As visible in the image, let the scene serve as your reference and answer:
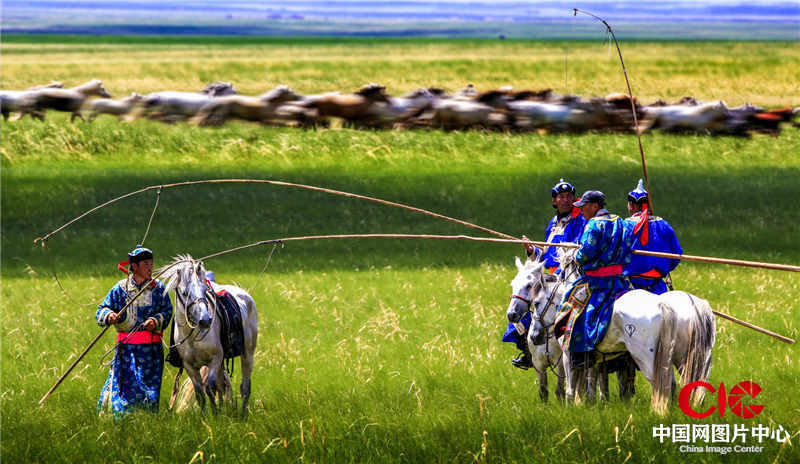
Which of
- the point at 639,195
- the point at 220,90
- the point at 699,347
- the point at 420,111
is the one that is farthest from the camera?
the point at 220,90

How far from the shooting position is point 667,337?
32.1 feet

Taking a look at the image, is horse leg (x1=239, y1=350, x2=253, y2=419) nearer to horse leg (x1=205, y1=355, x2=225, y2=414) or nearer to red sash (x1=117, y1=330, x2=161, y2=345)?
horse leg (x1=205, y1=355, x2=225, y2=414)

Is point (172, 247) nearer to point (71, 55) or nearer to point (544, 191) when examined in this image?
point (544, 191)

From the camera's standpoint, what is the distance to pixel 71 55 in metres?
121

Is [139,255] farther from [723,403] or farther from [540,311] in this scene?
[723,403]

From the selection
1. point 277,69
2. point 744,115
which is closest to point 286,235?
point 744,115

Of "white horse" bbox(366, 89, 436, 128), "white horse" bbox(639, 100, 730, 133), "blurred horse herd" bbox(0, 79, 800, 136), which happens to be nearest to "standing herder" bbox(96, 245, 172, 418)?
"blurred horse herd" bbox(0, 79, 800, 136)

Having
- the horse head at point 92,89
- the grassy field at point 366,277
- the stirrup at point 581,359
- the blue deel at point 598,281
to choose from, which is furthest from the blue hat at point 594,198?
the horse head at point 92,89

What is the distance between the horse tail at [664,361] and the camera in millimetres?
9789

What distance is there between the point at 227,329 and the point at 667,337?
4.50m

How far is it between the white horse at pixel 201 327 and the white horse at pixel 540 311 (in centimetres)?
291

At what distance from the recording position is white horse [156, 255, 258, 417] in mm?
10398

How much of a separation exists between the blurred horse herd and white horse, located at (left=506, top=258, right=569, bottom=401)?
1111 inches

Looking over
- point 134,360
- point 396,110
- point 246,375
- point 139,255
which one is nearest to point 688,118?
point 396,110
